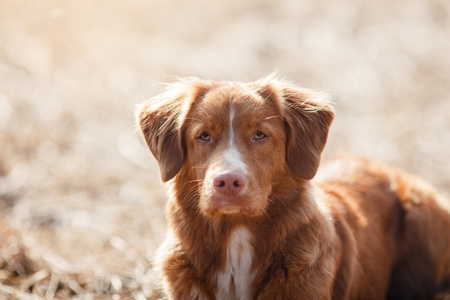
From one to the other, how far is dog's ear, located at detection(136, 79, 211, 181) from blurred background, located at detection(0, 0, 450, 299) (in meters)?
1.36

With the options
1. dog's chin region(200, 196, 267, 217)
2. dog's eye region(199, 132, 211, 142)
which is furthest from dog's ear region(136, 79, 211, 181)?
dog's chin region(200, 196, 267, 217)

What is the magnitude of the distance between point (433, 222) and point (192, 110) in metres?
2.46

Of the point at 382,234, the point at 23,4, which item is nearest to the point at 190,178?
the point at 382,234

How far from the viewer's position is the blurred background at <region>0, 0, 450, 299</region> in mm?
5879

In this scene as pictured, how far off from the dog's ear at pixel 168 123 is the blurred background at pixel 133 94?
4.46 ft

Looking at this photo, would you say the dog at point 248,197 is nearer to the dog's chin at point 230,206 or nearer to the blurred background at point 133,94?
the dog's chin at point 230,206

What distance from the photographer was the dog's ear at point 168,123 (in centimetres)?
410

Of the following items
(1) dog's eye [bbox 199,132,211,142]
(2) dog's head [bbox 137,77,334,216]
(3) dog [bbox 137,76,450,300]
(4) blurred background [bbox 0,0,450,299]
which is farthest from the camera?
(4) blurred background [bbox 0,0,450,299]

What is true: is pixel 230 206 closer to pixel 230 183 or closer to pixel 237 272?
pixel 230 183

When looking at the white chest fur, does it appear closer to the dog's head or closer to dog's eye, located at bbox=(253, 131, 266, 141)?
the dog's head

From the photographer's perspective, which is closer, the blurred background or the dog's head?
the dog's head

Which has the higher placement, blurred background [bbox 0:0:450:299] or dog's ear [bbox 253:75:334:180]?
dog's ear [bbox 253:75:334:180]

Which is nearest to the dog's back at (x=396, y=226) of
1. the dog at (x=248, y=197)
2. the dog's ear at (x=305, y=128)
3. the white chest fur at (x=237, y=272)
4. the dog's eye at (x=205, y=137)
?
the dog at (x=248, y=197)

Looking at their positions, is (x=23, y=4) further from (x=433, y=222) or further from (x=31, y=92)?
(x=433, y=222)
